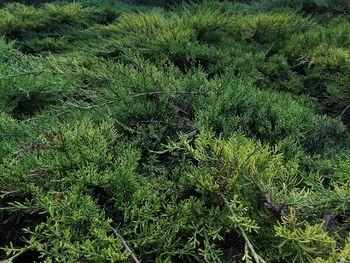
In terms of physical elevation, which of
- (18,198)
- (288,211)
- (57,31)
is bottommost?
(57,31)

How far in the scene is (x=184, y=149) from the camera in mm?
2047

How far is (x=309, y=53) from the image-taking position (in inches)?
141

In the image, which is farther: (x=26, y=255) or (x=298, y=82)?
(x=298, y=82)

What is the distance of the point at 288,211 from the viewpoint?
1555 mm

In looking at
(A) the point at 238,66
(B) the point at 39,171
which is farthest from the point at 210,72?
(B) the point at 39,171

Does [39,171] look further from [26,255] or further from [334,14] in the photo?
[334,14]

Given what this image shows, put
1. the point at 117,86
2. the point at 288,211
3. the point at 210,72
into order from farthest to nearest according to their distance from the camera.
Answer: the point at 210,72
the point at 117,86
the point at 288,211

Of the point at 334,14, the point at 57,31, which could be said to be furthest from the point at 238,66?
the point at 57,31

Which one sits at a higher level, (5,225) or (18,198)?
(18,198)

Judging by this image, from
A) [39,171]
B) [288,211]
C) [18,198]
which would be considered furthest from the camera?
[18,198]

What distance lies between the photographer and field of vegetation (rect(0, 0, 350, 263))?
151 centimetres

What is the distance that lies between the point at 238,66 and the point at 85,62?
1.40 m

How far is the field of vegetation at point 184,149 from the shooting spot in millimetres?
1509

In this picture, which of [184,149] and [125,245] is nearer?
[125,245]
